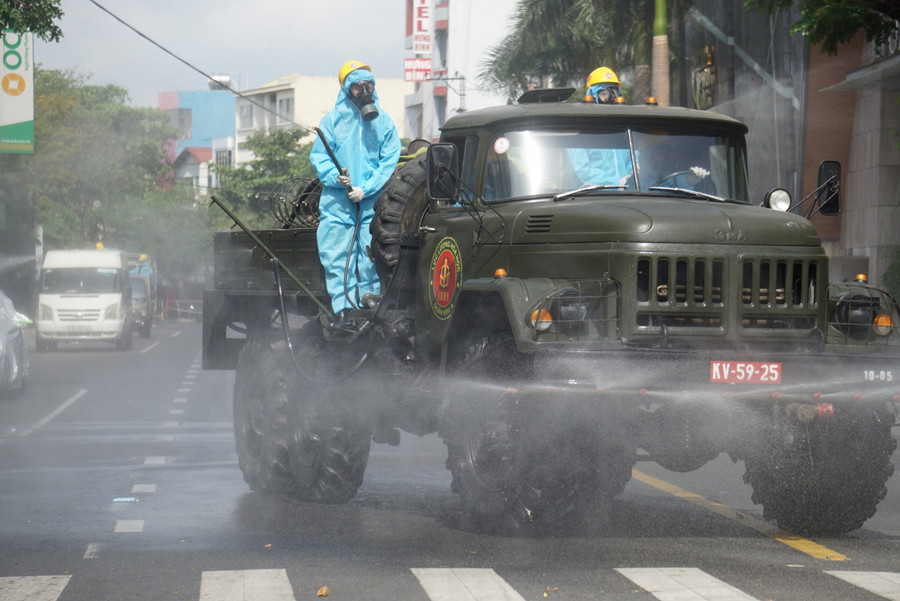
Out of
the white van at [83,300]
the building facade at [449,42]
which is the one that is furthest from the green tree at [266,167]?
the white van at [83,300]

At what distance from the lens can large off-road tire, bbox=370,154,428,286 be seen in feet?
31.7

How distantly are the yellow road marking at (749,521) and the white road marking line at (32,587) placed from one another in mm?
3888

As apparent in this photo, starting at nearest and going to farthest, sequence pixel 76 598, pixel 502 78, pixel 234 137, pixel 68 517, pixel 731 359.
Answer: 1. pixel 76 598
2. pixel 731 359
3. pixel 68 517
4. pixel 502 78
5. pixel 234 137

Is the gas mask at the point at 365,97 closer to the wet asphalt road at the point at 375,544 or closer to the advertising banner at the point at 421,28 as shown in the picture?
the wet asphalt road at the point at 375,544

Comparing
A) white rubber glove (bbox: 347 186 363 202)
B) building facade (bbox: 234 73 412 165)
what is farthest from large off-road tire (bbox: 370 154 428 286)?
building facade (bbox: 234 73 412 165)

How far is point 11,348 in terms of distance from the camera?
20.9 metres

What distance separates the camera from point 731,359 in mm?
7672

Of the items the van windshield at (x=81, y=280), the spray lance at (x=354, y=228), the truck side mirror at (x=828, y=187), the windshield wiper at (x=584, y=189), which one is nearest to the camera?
the windshield wiper at (x=584, y=189)

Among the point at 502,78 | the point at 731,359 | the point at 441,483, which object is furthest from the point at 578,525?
the point at 502,78

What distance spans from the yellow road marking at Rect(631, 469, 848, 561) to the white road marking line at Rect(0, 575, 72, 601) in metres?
3.89

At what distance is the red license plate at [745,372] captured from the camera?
763cm

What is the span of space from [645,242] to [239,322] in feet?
15.3

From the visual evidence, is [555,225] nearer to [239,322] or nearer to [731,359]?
[731,359]

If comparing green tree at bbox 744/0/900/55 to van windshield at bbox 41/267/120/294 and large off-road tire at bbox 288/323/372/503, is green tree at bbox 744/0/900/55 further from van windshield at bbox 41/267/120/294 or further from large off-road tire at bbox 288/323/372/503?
van windshield at bbox 41/267/120/294
